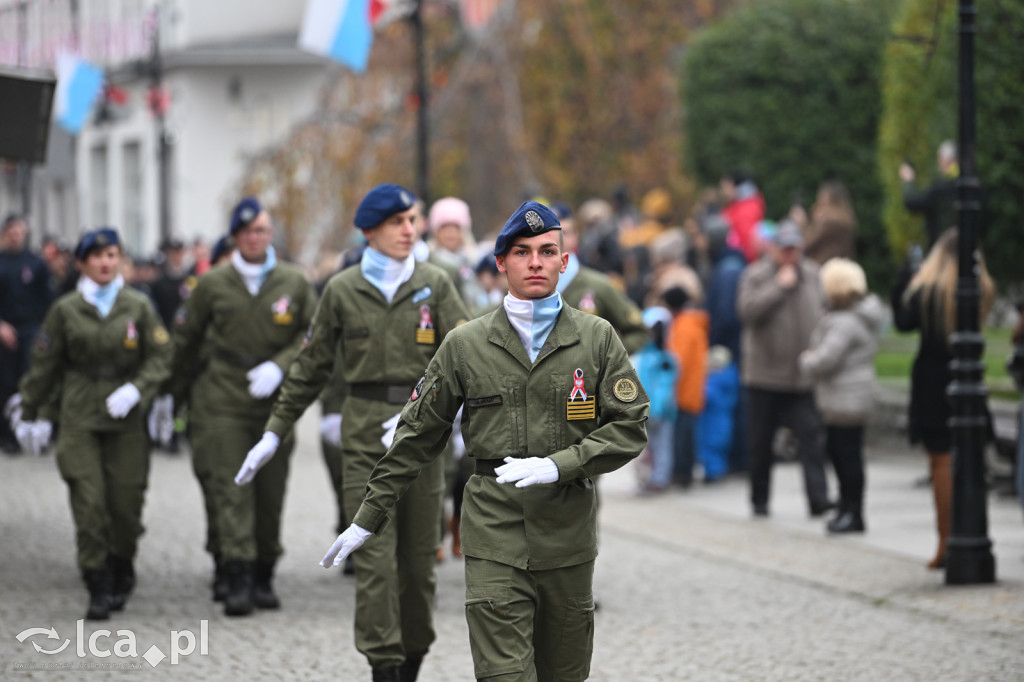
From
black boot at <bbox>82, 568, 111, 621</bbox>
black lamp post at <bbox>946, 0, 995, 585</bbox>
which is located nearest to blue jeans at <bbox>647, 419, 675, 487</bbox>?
black lamp post at <bbox>946, 0, 995, 585</bbox>

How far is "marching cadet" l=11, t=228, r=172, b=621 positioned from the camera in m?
8.44

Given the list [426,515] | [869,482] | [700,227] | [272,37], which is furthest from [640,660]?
[272,37]

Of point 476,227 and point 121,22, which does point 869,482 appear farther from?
point 121,22

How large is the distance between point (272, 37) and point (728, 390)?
81.4ft

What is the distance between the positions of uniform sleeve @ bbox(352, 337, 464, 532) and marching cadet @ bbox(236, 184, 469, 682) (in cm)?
136

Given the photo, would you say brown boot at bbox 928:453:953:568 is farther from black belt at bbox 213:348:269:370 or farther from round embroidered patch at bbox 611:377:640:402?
round embroidered patch at bbox 611:377:640:402

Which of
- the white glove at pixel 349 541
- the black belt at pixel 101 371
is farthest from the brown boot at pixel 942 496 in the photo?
the white glove at pixel 349 541

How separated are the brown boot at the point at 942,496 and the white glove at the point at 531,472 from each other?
5.03 meters

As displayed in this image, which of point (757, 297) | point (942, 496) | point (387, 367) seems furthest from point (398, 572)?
point (757, 297)

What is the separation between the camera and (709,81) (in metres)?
20.2

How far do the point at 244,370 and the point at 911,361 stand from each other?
11.1m

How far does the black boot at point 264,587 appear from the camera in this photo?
8.51 metres

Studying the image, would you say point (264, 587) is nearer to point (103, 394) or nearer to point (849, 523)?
point (103, 394)

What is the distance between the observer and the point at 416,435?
17.3 feet
